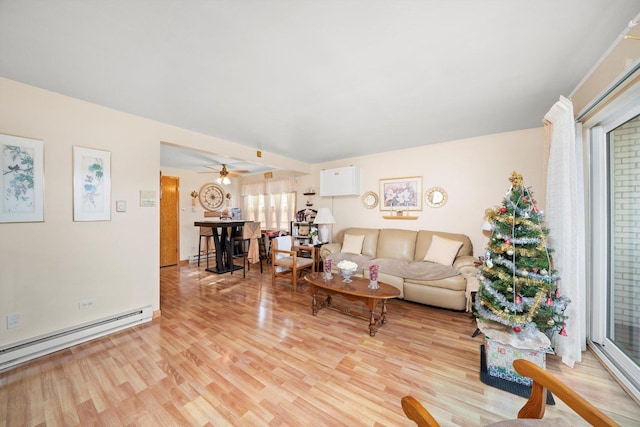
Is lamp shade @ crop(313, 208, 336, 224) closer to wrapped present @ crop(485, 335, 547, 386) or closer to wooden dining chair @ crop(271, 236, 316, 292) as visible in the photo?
wooden dining chair @ crop(271, 236, 316, 292)

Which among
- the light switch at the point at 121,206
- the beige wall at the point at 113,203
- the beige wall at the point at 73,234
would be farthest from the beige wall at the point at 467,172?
the light switch at the point at 121,206

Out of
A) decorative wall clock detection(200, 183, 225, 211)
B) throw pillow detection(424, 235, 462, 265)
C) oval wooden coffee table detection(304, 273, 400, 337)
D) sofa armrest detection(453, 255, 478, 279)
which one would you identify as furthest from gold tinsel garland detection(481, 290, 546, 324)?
decorative wall clock detection(200, 183, 225, 211)

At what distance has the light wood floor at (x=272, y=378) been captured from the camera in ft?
4.52

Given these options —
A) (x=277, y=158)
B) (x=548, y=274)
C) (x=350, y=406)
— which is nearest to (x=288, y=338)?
(x=350, y=406)

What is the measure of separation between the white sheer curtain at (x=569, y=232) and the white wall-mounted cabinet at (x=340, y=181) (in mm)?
2768

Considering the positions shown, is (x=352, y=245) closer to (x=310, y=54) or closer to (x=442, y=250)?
(x=442, y=250)

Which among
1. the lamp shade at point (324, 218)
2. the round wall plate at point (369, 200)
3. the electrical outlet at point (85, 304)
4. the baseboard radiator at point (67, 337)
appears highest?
the round wall plate at point (369, 200)

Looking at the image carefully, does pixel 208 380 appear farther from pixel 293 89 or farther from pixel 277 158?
pixel 277 158

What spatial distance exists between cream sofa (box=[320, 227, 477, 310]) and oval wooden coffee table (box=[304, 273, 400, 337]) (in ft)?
2.25

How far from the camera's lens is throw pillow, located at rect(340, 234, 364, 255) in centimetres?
396

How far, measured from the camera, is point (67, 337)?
6.72ft

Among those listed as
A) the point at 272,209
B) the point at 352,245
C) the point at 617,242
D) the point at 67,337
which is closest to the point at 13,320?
the point at 67,337

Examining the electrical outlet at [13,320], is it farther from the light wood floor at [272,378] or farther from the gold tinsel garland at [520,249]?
the gold tinsel garland at [520,249]

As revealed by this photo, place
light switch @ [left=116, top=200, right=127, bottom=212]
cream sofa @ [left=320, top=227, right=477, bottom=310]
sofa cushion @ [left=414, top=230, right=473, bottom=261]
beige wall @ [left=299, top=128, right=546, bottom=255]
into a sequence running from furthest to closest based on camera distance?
sofa cushion @ [left=414, top=230, right=473, bottom=261]
beige wall @ [left=299, top=128, right=546, bottom=255]
cream sofa @ [left=320, top=227, right=477, bottom=310]
light switch @ [left=116, top=200, right=127, bottom=212]
